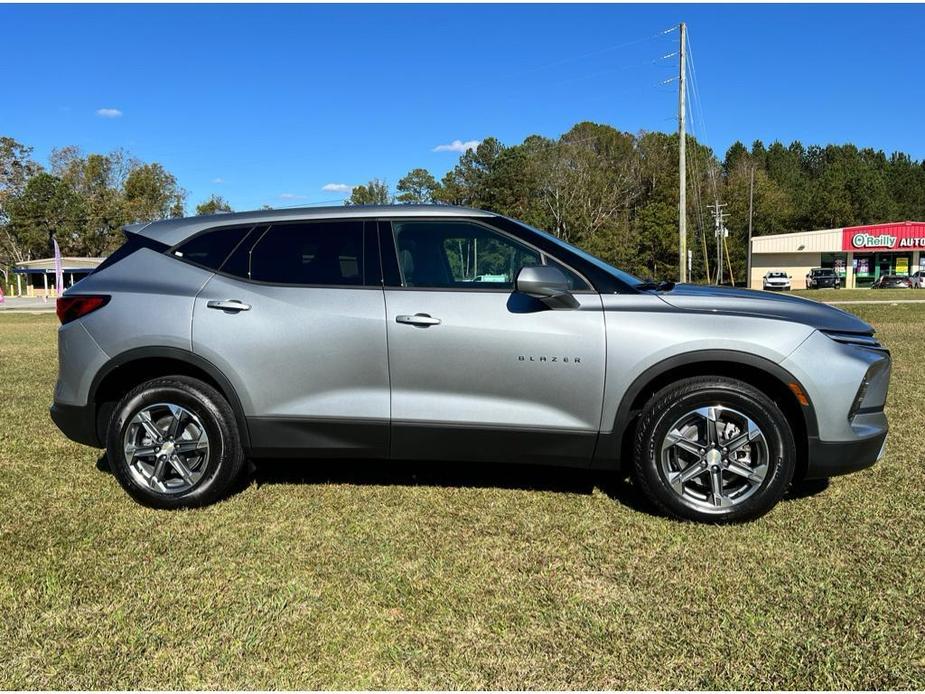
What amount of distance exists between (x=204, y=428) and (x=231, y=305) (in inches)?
29.3

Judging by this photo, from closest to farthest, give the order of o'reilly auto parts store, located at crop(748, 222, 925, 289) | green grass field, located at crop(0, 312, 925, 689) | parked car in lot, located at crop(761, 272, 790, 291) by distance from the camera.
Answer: green grass field, located at crop(0, 312, 925, 689)
parked car in lot, located at crop(761, 272, 790, 291)
o'reilly auto parts store, located at crop(748, 222, 925, 289)

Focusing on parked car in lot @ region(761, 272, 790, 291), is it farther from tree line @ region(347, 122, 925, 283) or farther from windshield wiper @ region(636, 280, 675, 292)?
windshield wiper @ region(636, 280, 675, 292)

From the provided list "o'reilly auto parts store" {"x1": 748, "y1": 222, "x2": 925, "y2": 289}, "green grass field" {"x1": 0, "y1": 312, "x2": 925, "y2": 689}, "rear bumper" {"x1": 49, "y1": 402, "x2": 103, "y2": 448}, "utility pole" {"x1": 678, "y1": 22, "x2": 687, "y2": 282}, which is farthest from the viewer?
"o'reilly auto parts store" {"x1": 748, "y1": 222, "x2": 925, "y2": 289}

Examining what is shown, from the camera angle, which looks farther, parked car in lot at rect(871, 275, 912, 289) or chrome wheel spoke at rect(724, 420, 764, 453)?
parked car in lot at rect(871, 275, 912, 289)

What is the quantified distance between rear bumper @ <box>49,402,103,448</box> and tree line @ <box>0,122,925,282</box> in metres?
51.3

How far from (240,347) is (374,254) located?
0.94 meters

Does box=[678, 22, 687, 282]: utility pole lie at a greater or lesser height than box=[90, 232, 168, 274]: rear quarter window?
greater

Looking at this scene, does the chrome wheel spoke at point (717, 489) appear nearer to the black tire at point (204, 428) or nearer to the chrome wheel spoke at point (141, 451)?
the black tire at point (204, 428)

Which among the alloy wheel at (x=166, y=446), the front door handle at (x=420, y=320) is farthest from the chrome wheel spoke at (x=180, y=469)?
the front door handle at (x=420, y=320)

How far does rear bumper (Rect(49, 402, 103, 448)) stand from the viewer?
13.5 ft

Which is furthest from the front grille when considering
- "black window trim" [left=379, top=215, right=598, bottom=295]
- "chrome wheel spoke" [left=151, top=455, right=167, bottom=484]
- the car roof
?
"chrome wheel spoke" [left=151, top=455, right=167, bottom=484]

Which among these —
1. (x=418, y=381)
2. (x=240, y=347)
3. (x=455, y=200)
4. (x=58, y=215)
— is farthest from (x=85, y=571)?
(x=58, y=215)

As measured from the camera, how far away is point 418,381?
12.4 ft

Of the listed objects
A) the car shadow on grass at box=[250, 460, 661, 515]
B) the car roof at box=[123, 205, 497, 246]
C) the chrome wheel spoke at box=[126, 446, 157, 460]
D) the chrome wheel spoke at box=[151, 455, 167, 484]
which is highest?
the car roof at box=[123, 205, 497, 246]
